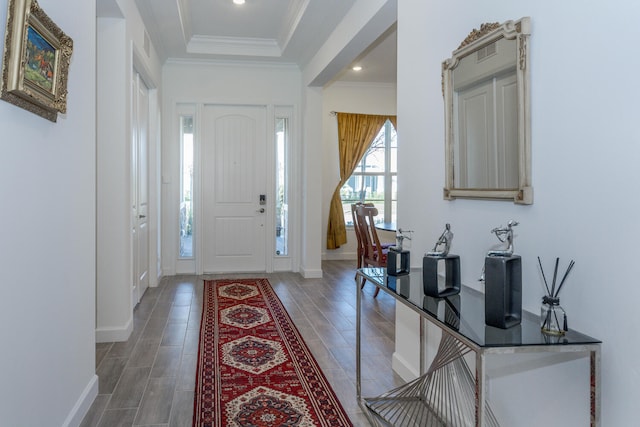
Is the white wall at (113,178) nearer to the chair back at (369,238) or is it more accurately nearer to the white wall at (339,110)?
the chair back at (369,238)

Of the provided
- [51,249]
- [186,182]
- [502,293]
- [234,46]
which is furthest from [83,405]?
[234,46]

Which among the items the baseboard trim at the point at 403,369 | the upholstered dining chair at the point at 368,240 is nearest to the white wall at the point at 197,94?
the upholstered dining chair at the point at 368,240

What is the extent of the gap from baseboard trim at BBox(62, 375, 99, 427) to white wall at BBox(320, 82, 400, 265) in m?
5.40

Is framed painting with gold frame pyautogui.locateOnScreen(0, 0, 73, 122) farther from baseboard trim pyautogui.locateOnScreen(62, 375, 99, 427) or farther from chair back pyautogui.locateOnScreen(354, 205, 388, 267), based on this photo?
chair back pyautogui.locateOnScreen(354, 205, 388, 267)

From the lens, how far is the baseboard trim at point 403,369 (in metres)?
2.70

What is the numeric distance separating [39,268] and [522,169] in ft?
5.92

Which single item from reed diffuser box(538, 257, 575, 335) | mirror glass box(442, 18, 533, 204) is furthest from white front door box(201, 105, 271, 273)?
reed diffuser box(538, 257, 575, 335)

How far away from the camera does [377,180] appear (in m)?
7.96

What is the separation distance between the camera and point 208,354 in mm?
3207

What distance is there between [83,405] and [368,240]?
136 inches

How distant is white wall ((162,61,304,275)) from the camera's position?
6039mm

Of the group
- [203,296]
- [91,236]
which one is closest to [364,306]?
[203,296]

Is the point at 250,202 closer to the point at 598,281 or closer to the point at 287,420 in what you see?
the point at 287,420

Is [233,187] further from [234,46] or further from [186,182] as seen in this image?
[234,46]
